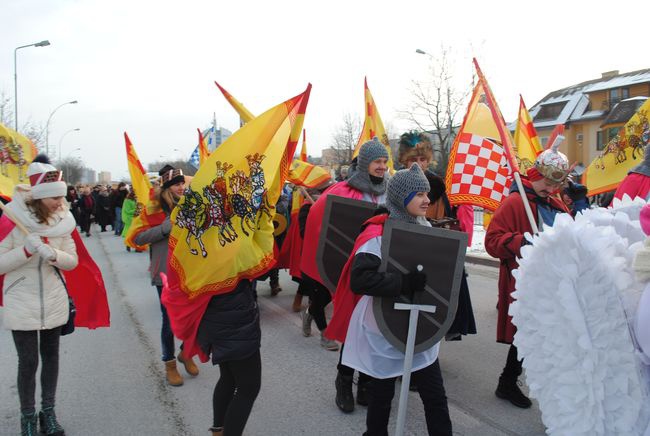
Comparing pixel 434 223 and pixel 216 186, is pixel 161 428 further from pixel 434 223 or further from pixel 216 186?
pixel 434 223

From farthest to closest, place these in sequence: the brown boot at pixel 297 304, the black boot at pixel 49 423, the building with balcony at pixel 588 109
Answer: the building with balcony at pixel 588 109 < the brown boot at pixel 297 304 < the black boot at pixel 49 423

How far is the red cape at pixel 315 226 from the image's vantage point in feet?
13.9

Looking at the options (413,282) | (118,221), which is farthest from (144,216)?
(118,221)

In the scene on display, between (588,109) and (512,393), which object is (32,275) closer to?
(512,393)

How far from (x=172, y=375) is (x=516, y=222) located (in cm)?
306

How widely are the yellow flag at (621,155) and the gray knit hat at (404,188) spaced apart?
11.5 feet

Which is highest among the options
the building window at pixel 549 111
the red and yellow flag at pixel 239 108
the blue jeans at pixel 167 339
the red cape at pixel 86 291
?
the building window at pixel 549 111

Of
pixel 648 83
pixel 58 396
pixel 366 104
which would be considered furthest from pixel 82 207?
pixel 648 83

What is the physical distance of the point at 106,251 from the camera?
47.2ft

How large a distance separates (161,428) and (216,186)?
199cm

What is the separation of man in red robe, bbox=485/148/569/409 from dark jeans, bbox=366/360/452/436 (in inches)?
42.1

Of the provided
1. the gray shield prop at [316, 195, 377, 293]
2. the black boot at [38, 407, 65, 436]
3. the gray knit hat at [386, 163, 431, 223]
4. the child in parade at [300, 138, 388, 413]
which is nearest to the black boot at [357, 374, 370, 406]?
the child in parade at [300, 138, 388, 413]

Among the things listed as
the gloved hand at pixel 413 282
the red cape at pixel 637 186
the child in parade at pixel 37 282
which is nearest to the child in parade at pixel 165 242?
the child in parade at pixel 37 282

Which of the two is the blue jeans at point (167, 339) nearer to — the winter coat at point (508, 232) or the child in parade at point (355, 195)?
the child in parade at point (355, 195)
